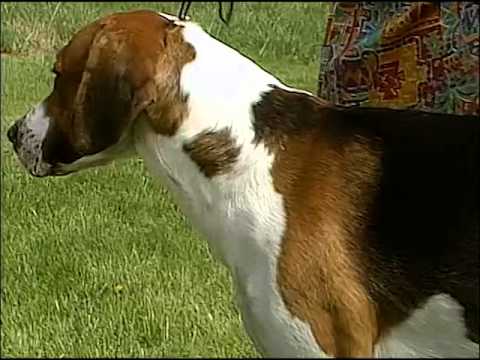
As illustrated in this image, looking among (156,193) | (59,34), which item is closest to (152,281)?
(156,193)

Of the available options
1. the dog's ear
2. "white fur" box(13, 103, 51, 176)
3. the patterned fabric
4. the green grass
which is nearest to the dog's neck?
the dog's ear

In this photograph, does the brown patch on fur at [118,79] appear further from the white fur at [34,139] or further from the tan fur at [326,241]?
the tan fur at [326,241]

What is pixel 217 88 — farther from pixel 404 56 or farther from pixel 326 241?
pixel 404 56

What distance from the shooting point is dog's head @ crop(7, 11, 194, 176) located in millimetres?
3766

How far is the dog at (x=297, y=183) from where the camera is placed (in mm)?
3621

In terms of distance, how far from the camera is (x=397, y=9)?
17.6 feet

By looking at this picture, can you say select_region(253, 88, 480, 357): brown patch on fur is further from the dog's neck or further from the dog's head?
the dog's head

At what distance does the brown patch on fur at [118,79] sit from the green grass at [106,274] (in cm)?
168

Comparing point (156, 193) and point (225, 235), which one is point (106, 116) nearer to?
point (225, 235)

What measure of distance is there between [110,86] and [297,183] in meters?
0.62

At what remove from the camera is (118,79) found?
374cm

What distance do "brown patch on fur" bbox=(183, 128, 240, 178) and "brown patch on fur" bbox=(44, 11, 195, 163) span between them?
0.10m

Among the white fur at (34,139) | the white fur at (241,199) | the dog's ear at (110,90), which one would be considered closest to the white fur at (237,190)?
the white fur at (241,199)

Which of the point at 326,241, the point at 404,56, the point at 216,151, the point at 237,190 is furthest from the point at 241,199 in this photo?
the point at 404,56
